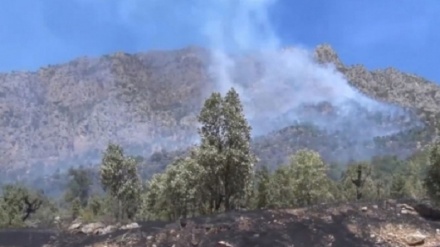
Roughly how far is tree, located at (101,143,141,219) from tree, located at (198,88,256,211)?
1740cm

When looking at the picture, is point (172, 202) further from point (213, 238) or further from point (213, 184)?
point (213, 238)

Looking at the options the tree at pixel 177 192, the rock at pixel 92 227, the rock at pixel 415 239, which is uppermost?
the tree at pixel 177 192

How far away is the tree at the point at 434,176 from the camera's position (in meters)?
39.2

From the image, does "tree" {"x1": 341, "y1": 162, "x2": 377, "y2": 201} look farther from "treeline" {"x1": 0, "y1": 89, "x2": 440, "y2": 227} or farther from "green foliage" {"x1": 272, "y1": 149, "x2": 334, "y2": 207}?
"green foliage" {"x1": 272, "y1": 149, "x2": 334, "y2": 207}

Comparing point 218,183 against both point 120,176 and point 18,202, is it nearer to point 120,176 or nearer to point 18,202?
point 120,176

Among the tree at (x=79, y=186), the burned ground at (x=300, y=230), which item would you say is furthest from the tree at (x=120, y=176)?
the tree at (x=79, y=186)

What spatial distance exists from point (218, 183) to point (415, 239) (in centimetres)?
1446

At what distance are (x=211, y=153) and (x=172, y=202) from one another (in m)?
19.3

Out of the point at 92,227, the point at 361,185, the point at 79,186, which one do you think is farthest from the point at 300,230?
the point at 79,186

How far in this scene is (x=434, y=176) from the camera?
3969cm

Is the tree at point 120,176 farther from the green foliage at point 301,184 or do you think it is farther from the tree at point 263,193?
the green foliage at point 301,184

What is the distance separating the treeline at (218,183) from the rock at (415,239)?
8.69 m

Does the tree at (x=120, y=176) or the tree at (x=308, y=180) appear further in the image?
the tree at (x=308, y=180)

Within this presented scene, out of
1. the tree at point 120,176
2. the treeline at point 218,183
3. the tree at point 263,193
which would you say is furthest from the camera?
the tree at point 263,193
